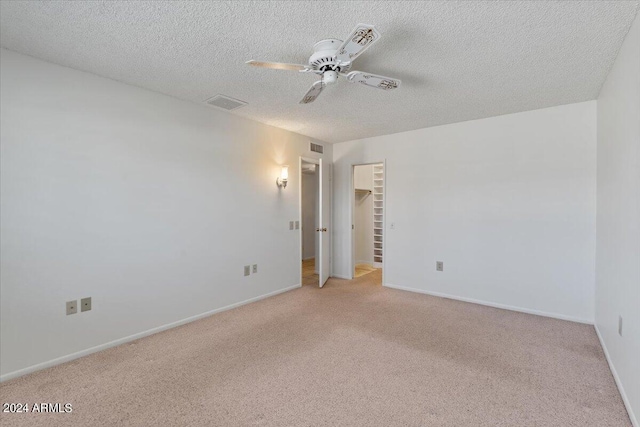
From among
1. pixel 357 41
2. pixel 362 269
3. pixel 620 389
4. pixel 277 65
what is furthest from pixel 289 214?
pixel 620 389

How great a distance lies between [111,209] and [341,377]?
95.6 inches

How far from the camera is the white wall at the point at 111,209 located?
2244 mm

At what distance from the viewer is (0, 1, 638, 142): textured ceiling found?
5.78 ft

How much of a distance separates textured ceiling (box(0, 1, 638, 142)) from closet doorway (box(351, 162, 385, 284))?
323cm

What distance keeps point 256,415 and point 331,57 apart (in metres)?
2.30

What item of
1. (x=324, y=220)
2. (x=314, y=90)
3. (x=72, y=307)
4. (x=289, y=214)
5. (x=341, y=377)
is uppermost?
(x=314, y=90)

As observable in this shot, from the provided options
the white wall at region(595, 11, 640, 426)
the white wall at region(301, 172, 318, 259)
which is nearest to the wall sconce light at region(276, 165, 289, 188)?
the white wall at region(301, 172, 318, 259)

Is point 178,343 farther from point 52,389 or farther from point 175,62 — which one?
point 175,62

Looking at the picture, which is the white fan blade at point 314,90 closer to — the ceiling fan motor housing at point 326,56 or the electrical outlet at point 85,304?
the ceiling fan motor housing at point 326,56

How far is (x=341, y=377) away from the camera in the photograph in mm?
2207

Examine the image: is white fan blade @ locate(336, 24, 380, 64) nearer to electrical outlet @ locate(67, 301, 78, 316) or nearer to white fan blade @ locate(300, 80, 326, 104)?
white fan blade @ locate(300, 80, 326, 104)

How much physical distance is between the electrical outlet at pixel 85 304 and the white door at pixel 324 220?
286 cm

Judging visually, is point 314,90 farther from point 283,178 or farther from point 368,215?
point 368,215

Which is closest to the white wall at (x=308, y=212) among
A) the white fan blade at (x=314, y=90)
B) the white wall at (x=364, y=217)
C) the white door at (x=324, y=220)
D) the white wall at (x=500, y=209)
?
the white wall at (x=364, y=217)
